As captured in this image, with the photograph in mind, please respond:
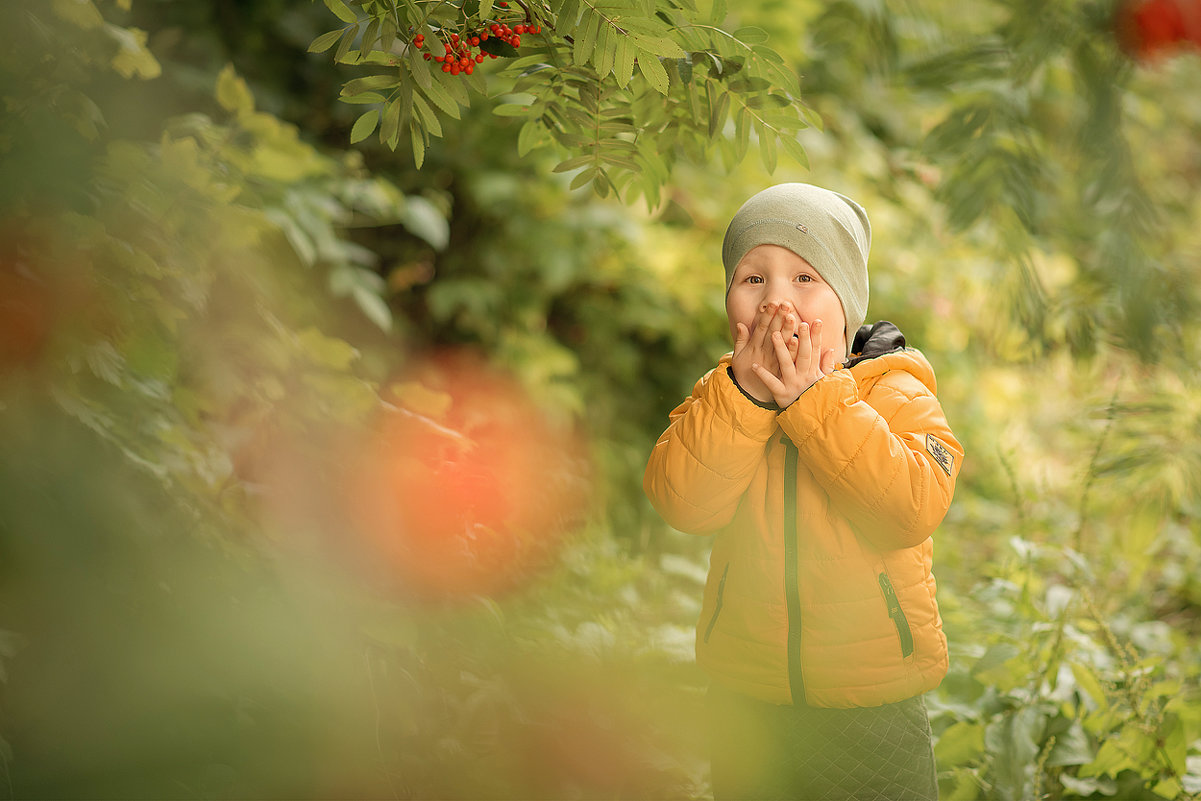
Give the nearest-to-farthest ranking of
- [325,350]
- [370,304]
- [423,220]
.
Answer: [325,350] < [370,304] < [423,220]

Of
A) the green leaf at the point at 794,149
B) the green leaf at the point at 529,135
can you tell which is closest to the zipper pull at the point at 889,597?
the green leaf at the point at 794,149

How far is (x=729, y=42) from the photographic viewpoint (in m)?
1.05

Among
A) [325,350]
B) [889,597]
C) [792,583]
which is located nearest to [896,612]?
[889,597]

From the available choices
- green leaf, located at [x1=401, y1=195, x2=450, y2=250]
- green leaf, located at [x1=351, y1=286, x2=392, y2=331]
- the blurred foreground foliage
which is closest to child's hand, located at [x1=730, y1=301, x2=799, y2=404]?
the blurred foreground foliage

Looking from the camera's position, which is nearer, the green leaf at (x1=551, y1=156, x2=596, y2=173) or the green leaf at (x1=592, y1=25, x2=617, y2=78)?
the green leaf at (x1=592, y1=25, x2=617, y2=78)

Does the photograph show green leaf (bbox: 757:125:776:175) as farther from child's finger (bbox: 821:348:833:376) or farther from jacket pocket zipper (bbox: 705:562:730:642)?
jacket pocket zipper (bbox: 705:562:730:642)

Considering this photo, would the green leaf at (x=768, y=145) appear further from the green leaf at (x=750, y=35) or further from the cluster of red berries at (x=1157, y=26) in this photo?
the cluster of red berries at (x=1157, y=26)

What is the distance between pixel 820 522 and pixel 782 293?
31 cm

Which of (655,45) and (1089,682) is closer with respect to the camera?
(655,45)

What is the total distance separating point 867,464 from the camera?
1000mm

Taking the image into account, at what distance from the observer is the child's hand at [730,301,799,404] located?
102 centimetres

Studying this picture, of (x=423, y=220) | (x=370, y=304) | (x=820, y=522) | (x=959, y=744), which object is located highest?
(x=423, y=220)

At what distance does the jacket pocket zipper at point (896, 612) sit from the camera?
1093mm

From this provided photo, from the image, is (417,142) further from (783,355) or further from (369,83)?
(783,355)
